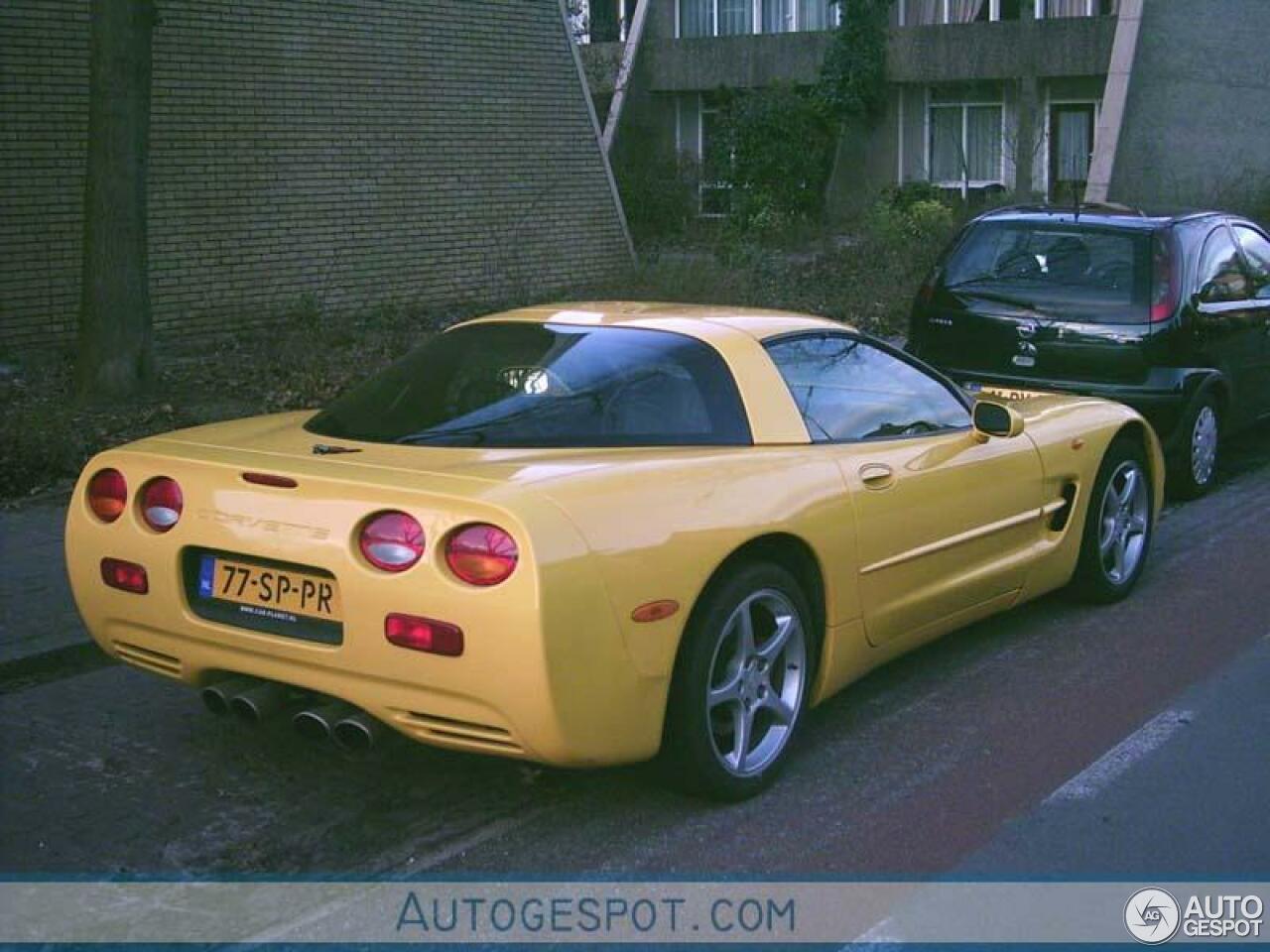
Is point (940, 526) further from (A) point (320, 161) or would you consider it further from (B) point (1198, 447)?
(A) point (320, 161)

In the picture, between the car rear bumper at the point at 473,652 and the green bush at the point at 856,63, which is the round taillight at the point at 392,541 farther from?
the green bush at the point at 856,63

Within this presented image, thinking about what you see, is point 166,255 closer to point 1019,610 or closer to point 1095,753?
point 1019,610

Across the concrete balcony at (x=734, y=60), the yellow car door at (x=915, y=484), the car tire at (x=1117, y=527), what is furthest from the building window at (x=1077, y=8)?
the yellow car door at (x=915, y=484)

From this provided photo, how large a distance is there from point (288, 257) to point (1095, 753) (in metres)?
11.3

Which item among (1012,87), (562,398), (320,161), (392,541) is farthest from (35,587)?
(1012,87)

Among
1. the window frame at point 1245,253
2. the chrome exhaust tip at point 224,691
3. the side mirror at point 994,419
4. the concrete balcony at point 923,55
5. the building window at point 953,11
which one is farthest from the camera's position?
the building window at point 953,11

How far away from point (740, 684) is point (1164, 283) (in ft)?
17.9

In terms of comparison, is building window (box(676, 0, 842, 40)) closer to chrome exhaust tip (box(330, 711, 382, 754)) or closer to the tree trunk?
the tree trunk

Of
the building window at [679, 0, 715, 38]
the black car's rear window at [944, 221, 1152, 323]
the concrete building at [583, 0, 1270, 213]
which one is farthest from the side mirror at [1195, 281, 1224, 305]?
the building window at [679, 0, 715, 38]

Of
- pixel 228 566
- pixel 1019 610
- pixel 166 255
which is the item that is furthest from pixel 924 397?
pixel 166 255

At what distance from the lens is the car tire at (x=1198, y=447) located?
9297 mm

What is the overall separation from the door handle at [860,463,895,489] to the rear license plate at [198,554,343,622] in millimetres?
1871

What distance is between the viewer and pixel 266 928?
4.04 metres

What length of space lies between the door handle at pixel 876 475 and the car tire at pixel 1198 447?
442 centimetres
